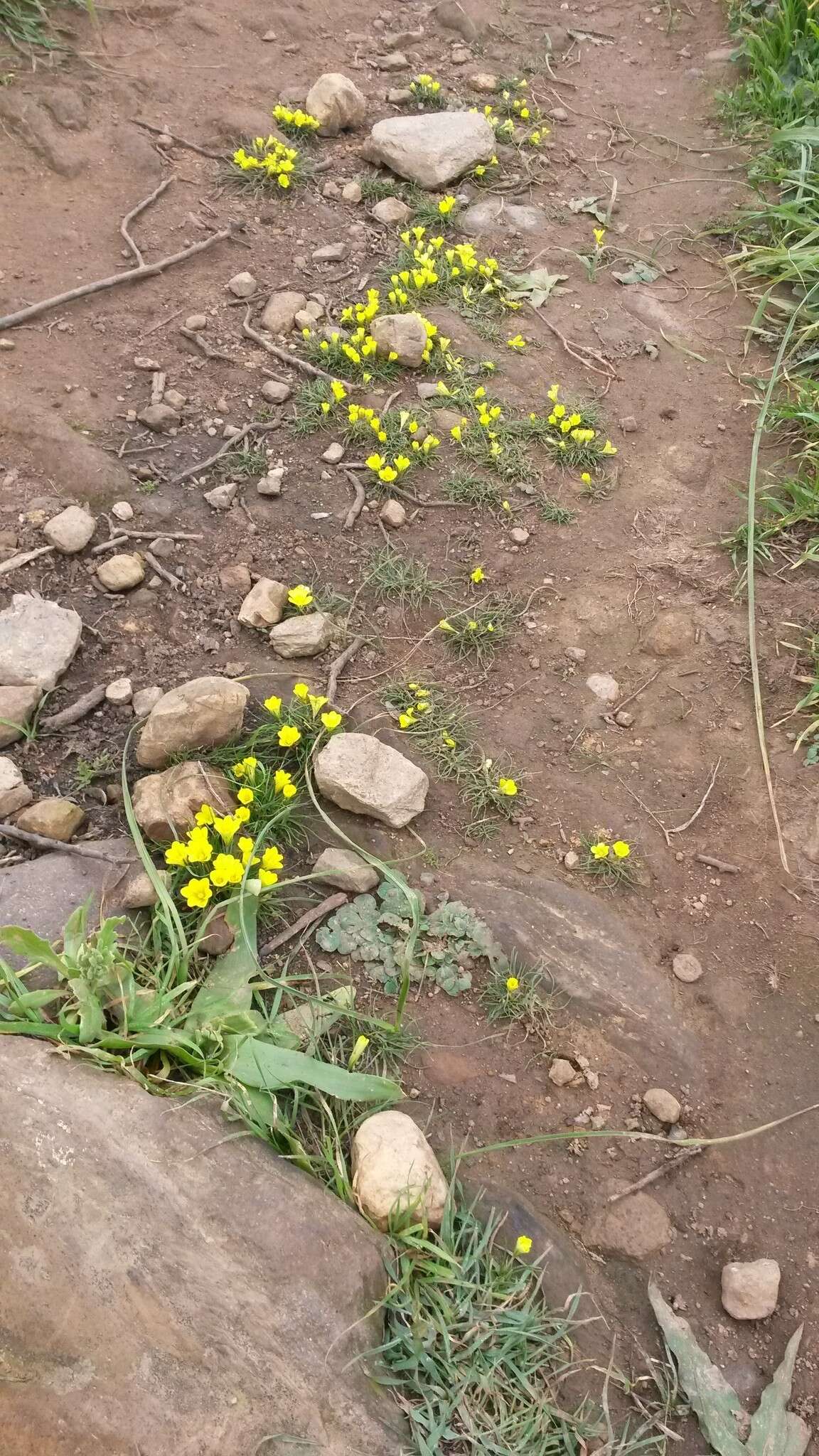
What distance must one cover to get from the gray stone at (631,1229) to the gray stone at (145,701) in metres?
1.81

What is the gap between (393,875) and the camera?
2.31m

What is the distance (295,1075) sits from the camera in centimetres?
202

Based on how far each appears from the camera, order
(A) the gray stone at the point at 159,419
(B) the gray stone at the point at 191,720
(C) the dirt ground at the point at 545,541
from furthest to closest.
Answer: (A) the gray stone at the point at 159,419
(B) the gray stone at the point at 191,720
(C) the dirt ground at the point at 545,541

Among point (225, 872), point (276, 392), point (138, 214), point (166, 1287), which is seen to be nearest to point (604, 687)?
point (225, 872)

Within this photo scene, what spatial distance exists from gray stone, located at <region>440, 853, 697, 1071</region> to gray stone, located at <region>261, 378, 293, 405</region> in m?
2.10

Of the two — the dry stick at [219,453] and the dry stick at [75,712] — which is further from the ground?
the dry stick at [219,453]

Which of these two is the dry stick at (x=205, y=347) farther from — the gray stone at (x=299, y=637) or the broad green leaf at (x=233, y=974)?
the broad green leaf at (x=233, y=974)

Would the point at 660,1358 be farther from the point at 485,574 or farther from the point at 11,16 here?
the point at 11,16

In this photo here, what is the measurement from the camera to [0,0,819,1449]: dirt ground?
2.21 metres

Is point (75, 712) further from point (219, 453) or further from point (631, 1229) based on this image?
point (631, 1229)

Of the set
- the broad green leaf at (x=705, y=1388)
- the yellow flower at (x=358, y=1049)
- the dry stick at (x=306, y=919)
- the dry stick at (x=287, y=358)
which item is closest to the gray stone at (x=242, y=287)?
the dry stick at (x=287, y=358)

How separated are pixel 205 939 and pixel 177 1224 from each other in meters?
0.71

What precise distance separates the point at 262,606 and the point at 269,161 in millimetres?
2701

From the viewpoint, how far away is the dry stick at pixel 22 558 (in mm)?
2901
